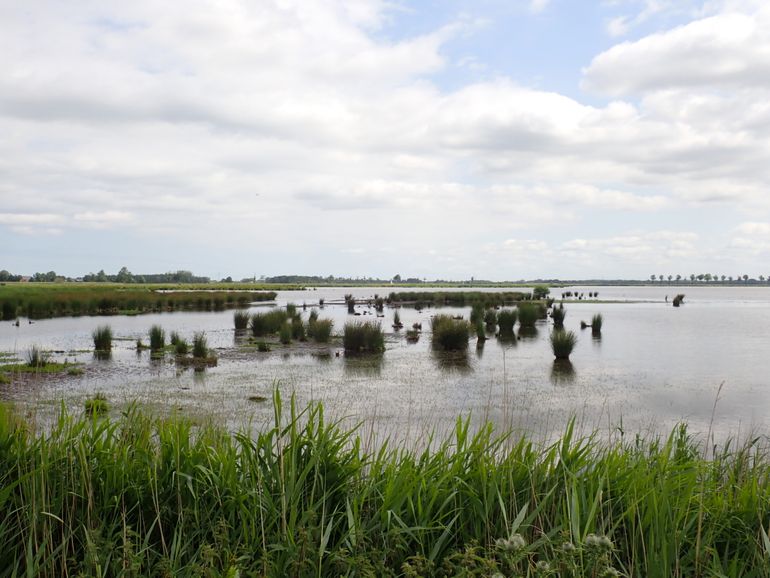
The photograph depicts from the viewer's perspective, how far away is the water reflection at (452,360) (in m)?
17.8

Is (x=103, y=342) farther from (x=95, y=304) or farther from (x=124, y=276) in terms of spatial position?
(x=124, y=276)

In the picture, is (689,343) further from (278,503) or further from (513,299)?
(513,299)

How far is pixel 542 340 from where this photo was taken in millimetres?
26984

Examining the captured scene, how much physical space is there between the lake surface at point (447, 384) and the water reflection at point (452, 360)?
10 centimetres

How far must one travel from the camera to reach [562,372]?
56.7ft

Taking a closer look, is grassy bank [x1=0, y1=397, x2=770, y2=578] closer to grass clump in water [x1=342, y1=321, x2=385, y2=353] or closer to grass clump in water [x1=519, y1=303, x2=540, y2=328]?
grass clump in water [x1=342, y1=321, x2=385, y2=353]

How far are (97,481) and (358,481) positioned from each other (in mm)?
2100

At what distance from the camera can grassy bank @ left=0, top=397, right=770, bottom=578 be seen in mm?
3938

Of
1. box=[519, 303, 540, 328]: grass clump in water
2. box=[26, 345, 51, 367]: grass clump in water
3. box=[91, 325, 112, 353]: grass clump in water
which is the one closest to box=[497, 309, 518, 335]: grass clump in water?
box=[519, 303, 540, 328]: grass clump in water

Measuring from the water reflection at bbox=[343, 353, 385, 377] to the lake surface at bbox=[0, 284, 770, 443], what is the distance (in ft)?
0.20

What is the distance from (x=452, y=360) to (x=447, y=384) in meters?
4.94

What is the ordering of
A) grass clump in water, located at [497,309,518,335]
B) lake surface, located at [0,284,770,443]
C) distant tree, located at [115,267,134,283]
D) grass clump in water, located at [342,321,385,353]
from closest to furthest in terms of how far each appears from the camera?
lake surface, located at [0,284,770,443]
grass clump in water, located at [342,321,385,353]
grass clump in water, located at [497,309,518,335]
distant tree, located at [115,267,134,283]

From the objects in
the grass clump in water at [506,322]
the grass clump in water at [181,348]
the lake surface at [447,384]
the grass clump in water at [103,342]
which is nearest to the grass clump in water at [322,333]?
the lake surface at [447,384]

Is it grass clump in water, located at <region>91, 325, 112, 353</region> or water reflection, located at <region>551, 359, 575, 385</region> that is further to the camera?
grass clump in water, located at <region>91, 325, 112, 353</region>
